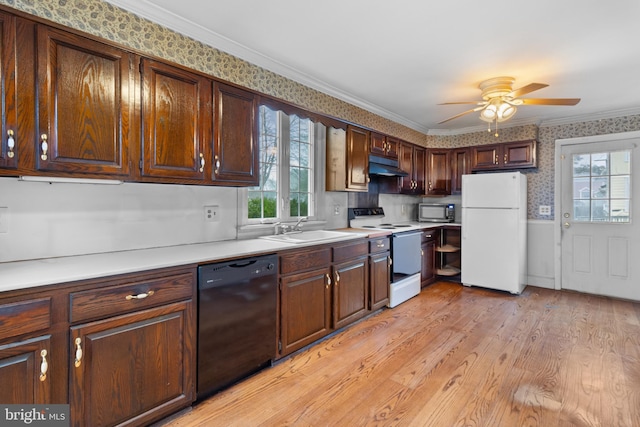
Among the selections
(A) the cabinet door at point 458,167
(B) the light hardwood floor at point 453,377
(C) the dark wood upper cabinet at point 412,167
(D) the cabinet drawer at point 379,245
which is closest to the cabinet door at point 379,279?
(D) the cabinet drawer at point 379,245

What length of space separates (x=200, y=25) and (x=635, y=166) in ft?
16.6

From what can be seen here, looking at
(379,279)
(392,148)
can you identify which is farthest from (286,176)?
(392,148)

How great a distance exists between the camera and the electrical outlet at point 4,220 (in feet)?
5.57

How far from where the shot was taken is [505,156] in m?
4.70

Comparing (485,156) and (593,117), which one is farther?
(485,156)

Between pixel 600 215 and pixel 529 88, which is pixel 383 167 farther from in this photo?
pixel 600 215

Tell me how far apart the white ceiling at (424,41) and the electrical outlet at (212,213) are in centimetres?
119

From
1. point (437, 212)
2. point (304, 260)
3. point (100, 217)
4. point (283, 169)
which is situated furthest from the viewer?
point (437, 212)

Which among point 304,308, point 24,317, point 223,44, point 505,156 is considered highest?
point 223,44

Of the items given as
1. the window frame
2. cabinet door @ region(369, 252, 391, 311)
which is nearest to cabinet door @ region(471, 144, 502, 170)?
cabinet door @ region(369, 252, 391, 311)

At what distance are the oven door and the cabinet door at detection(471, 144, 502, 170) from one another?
1612mm

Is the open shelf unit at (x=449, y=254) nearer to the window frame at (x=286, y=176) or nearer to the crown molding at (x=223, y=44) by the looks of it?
the window frame at (x=286, y=176)

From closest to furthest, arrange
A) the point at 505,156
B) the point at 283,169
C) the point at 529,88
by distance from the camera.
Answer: the point at 529,88 < the point at 283,169 < the point at 505,156

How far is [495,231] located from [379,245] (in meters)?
1.91
